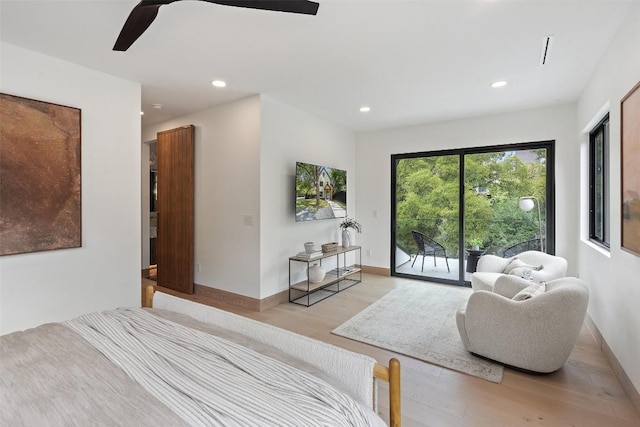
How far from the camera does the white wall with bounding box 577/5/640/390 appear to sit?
1.93 meters

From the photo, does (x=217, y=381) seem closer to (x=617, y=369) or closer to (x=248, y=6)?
(x=248, y=6)

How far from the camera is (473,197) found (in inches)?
179

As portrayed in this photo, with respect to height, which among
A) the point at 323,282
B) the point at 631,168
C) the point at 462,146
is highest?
the point at 462,146

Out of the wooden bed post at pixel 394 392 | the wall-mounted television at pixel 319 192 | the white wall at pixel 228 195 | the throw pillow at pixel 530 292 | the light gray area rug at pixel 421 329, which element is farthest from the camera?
the wall-mounted television at pixel 319 192

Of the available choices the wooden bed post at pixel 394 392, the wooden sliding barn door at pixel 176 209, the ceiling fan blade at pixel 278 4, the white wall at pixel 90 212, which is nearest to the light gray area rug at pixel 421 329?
the wooden bed post at pixel 394 392

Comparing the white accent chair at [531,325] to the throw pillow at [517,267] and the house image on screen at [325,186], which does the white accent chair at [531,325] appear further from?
the house image on screen at [325,186]

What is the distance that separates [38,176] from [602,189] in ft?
16.8

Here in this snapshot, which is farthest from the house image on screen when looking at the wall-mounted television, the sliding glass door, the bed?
the bed

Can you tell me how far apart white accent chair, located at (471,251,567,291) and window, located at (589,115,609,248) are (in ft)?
1.43

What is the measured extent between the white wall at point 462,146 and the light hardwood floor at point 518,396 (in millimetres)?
1834

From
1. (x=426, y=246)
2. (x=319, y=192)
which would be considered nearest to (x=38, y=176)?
(x=319, y=192)

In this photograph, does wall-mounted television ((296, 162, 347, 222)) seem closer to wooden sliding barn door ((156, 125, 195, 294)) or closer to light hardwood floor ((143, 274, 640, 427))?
wooden sliding barn door ((156, 125, 195, 294))

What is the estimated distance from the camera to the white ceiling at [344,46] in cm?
200

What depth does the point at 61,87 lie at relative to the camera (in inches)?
106
